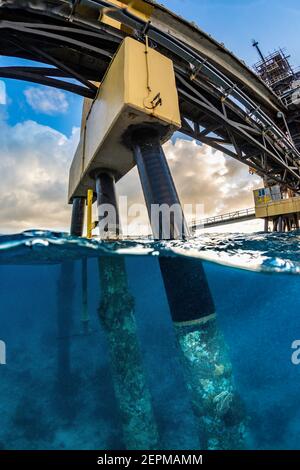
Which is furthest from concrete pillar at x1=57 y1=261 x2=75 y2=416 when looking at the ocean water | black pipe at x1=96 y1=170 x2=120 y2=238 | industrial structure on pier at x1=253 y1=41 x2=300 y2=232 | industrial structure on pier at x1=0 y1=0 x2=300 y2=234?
industrial structure on pier at x1=253 y1=41 x2=300 y2=232

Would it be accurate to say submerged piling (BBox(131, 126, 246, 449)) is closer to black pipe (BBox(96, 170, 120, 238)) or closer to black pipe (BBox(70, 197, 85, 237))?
black pipe (BBox(96, 170, 120, 238))

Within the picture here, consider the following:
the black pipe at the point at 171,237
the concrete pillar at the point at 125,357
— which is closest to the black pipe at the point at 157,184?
the black pipe at the point at 171,237

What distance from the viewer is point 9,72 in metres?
5.00

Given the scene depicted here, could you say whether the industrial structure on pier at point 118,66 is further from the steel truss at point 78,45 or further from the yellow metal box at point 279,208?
the yellow metal box at point 279,208

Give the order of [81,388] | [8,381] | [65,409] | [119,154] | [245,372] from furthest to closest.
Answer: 1. [245,372]
2. [8,381]
3. [81,388]
4. [65,409]
5. [119,154]

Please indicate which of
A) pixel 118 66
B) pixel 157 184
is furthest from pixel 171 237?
pixel 118 66

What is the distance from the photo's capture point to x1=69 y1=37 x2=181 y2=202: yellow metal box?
3.59 m

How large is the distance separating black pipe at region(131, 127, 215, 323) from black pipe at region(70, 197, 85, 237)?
432 cm

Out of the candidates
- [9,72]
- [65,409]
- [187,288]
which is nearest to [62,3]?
[9,72]

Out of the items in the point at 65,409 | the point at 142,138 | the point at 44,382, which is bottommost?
the point at 44,382

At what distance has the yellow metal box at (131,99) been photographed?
11.8ft
